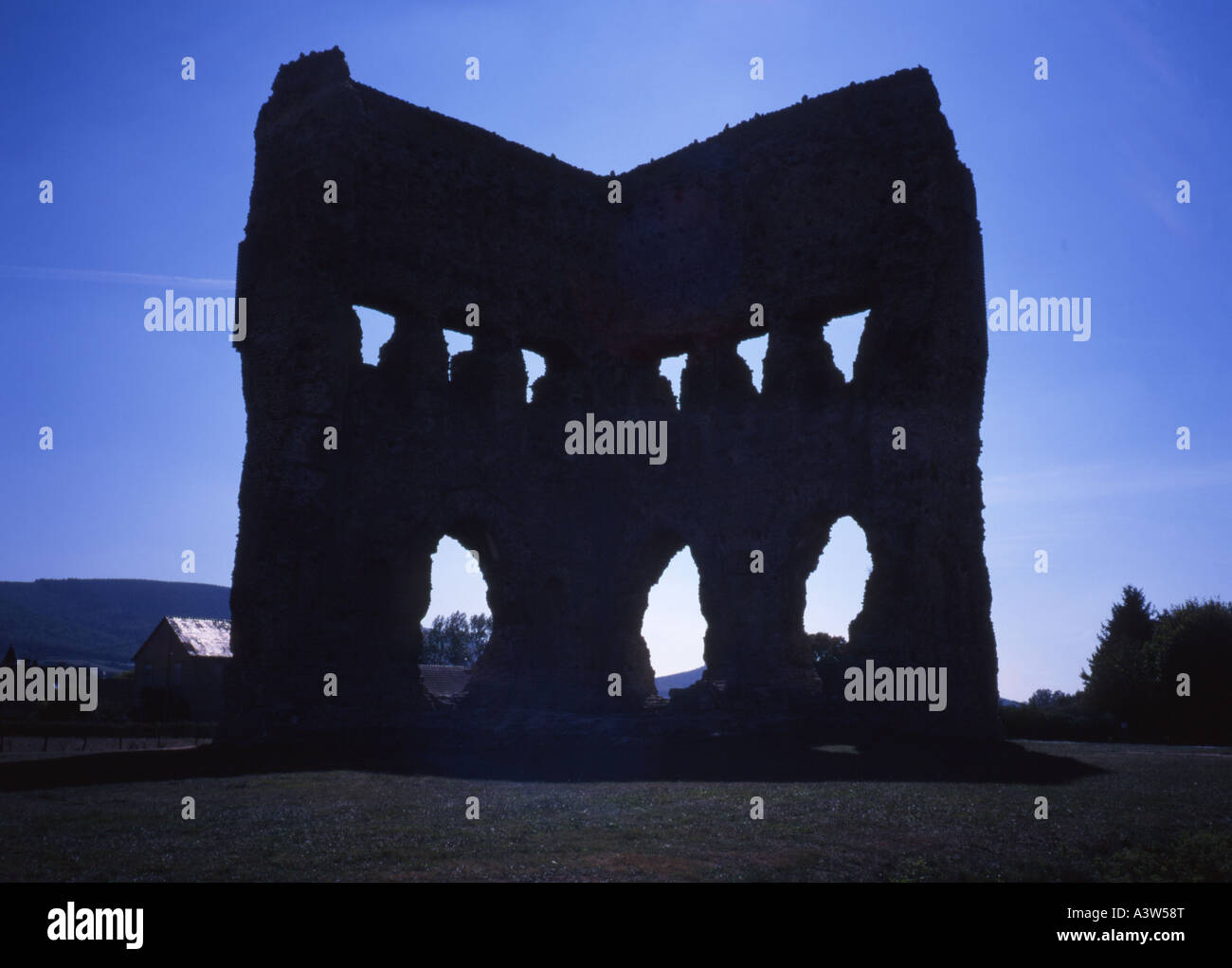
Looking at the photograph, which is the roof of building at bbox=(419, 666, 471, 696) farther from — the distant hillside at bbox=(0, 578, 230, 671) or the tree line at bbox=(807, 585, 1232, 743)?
the distant hillside at bbox=(0, 578, 230, 671)

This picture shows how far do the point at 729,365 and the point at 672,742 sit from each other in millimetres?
8755

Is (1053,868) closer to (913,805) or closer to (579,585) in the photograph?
(913,805)

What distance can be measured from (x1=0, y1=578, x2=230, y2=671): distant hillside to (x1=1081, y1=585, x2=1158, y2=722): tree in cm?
9825

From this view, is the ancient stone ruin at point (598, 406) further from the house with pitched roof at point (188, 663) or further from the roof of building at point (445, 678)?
the house with pitched roof at point (188, 663)

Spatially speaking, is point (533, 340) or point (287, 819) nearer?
point (287, 819)

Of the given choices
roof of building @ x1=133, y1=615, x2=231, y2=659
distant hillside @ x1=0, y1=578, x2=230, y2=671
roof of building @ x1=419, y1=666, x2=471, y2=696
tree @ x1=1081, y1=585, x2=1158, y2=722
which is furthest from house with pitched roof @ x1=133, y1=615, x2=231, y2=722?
distant hillside @ x1=0, y1=578, x2=230, y2=671

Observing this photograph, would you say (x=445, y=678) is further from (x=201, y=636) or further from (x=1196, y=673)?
(x=1196, y=673)

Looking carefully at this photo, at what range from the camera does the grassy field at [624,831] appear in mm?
6152

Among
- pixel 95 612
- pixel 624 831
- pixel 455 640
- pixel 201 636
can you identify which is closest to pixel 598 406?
pixel 624 831

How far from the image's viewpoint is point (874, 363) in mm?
18766

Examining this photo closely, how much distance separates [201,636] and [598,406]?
1193 inches

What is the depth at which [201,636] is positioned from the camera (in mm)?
45562

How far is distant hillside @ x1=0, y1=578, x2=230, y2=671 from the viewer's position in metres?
116

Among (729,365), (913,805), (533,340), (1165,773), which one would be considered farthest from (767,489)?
(913,805)
